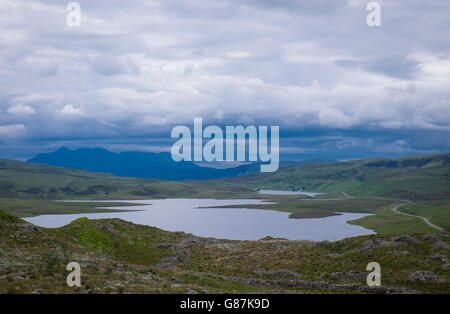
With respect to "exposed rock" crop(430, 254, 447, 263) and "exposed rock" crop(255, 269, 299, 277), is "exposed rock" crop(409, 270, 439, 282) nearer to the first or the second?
"exposed rock" crop(430, 254, 447, 263)

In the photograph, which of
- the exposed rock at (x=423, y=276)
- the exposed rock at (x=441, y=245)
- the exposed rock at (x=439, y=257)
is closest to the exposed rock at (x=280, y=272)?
the exposed rock at (x=423, y=276)

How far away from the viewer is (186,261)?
63.8 metres

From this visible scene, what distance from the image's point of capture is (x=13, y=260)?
40750mm

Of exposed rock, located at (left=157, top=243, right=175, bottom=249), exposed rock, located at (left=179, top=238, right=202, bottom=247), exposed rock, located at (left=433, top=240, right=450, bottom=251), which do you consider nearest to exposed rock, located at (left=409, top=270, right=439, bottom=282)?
exposed rock, located at (left=433, top=240, right=450, bottom=251)

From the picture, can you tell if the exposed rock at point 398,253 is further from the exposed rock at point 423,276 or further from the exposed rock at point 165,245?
the exposed rock at point 165,245

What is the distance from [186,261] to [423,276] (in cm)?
3413

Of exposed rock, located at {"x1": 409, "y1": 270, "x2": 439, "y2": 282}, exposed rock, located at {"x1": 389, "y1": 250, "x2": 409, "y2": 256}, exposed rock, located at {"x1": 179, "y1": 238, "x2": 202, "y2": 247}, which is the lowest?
exposed rock, located at {"x1": 179, "y1": 238, "x2": 202, "y2": 247}

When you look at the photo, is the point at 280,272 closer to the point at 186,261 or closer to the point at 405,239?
the point at 186,261

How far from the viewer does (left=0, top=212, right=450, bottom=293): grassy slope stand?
36.2 meters

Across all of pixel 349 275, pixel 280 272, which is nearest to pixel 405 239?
pixel 349 275

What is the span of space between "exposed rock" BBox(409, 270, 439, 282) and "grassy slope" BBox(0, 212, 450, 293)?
0.96 m

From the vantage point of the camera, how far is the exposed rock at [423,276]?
1826 inches
